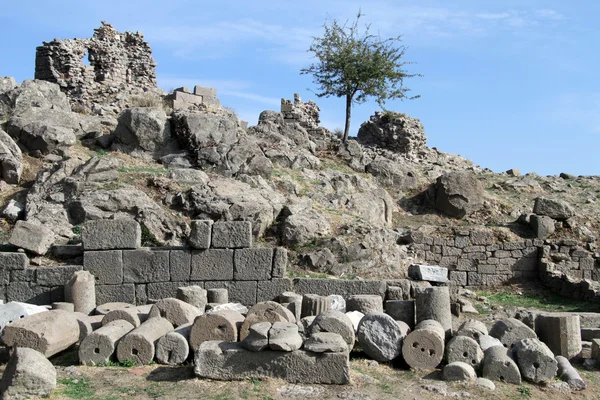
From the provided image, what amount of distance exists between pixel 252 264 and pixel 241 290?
0.55 metres

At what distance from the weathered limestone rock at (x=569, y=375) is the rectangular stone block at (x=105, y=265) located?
26.3 feet

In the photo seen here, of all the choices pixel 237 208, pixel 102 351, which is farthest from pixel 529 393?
pixel 237 208

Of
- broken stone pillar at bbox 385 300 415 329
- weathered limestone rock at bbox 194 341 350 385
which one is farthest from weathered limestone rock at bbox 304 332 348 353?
broken stone pillar at bbox 385 300 415 329

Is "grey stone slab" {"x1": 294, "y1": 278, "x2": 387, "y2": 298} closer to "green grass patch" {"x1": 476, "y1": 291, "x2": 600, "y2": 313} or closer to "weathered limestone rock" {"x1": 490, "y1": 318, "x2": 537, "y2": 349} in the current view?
"weathered limestone rock" {"x1": 490, "y1": 318, "x2": 537, "y2": 349}

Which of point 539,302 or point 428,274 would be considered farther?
point 539,302

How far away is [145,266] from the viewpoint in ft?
44.0

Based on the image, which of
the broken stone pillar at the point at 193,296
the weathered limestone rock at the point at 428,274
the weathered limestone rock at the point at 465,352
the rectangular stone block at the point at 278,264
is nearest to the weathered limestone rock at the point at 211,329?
the broken stone pillar at the point at 193,296

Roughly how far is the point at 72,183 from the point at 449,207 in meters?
12.5

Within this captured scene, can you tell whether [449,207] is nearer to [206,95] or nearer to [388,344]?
[206,95]

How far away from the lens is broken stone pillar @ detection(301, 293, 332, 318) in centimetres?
1169

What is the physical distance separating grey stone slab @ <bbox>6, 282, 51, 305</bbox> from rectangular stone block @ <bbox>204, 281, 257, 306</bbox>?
120 inches

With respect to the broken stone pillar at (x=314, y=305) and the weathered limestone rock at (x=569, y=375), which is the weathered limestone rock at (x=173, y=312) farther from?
the weathered limestone rock at (x=569, y=375)

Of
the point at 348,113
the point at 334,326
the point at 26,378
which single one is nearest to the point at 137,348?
the point at 26,378

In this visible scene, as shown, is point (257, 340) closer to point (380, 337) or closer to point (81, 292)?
point (380, 337)
